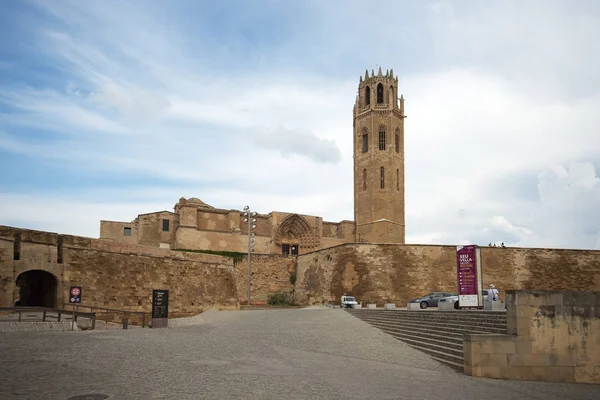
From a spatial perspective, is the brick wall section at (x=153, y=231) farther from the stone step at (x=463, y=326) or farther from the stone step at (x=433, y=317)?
the stone step at (x=463, y=326)

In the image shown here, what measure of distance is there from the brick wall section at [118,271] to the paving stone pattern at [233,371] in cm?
581

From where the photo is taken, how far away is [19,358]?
9.91 meters

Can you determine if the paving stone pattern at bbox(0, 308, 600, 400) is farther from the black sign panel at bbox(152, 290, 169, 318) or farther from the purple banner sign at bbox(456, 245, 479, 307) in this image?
the purple banner sign at bbox(456, 245, 479, 307)

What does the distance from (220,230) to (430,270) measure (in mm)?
20989

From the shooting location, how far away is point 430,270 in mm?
36656

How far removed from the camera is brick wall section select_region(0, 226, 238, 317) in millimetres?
19938

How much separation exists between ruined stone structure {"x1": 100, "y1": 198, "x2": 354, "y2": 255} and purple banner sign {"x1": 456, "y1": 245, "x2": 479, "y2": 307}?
30.6 meters

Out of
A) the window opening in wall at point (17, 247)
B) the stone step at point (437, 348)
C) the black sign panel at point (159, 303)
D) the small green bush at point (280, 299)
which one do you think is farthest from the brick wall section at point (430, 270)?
Answer: the window opening in wall at point (17, 247)

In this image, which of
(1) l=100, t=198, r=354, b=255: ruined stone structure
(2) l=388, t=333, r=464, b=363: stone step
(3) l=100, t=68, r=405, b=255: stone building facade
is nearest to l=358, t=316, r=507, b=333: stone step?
(2) l=388, t=333, r=464, b=363: stone step

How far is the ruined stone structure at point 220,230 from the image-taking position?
47.4 meters

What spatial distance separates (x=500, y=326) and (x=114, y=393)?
901cm

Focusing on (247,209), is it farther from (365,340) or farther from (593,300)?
(593,300)

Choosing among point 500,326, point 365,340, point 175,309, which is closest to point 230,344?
point 365,340

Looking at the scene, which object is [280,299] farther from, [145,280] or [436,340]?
[436,340]
